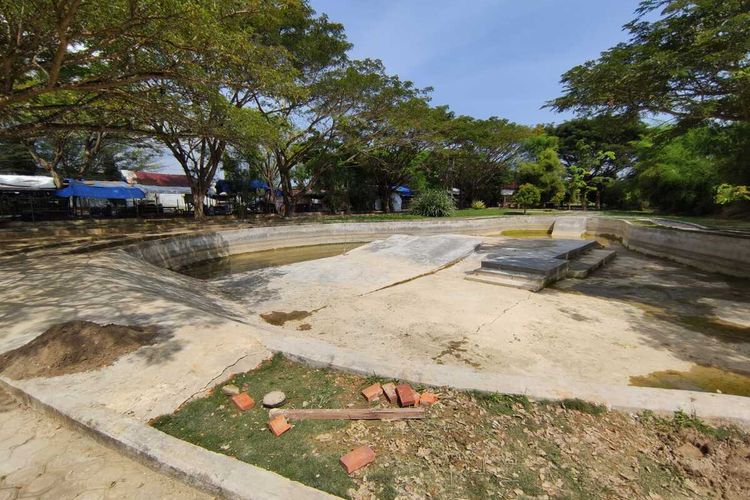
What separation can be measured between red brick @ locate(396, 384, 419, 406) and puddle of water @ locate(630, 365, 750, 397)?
9.34ft

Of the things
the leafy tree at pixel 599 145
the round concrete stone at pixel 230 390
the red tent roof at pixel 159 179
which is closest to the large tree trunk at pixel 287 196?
the red tent roof at pixel 159 179

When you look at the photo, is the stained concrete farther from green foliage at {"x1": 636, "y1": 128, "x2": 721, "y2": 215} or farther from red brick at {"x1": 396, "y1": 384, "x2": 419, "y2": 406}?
green foliage at {"x1": 636, "y1": 128, "x2": 721, "y2": 215}

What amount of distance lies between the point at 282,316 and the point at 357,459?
4.37 meters

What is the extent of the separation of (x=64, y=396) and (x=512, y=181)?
41.7m

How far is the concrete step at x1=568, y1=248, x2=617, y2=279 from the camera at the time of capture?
923 centimetres

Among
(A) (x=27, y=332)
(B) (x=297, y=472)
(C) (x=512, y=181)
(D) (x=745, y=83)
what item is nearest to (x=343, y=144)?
(D) (x=745, y=83)

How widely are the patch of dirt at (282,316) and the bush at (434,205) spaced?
737 inches

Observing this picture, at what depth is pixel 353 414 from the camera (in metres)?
2.66

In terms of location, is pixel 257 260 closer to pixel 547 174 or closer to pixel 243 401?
pixel 243 401

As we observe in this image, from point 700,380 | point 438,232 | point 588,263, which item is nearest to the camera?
point 700,380

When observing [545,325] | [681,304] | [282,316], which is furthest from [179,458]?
[681,304]

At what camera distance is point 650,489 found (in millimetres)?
2162

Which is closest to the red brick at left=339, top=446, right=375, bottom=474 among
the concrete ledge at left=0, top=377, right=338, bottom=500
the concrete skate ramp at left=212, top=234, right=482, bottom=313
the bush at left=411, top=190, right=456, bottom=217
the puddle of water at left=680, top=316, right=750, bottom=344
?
the concrete ledge at left=0, top=377, right=338, bottom=500

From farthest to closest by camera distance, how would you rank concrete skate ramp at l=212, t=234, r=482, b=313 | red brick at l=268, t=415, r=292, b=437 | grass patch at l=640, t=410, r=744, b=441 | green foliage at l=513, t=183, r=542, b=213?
green foliage at l=513, t=183, r=542, b=213 < concrete skate ramp at l=212, t=234, r=482, b=313 < grass patch at l=640, t=410, r=744, b=441 < red brick at l=268, t=415, r=292, b=437
